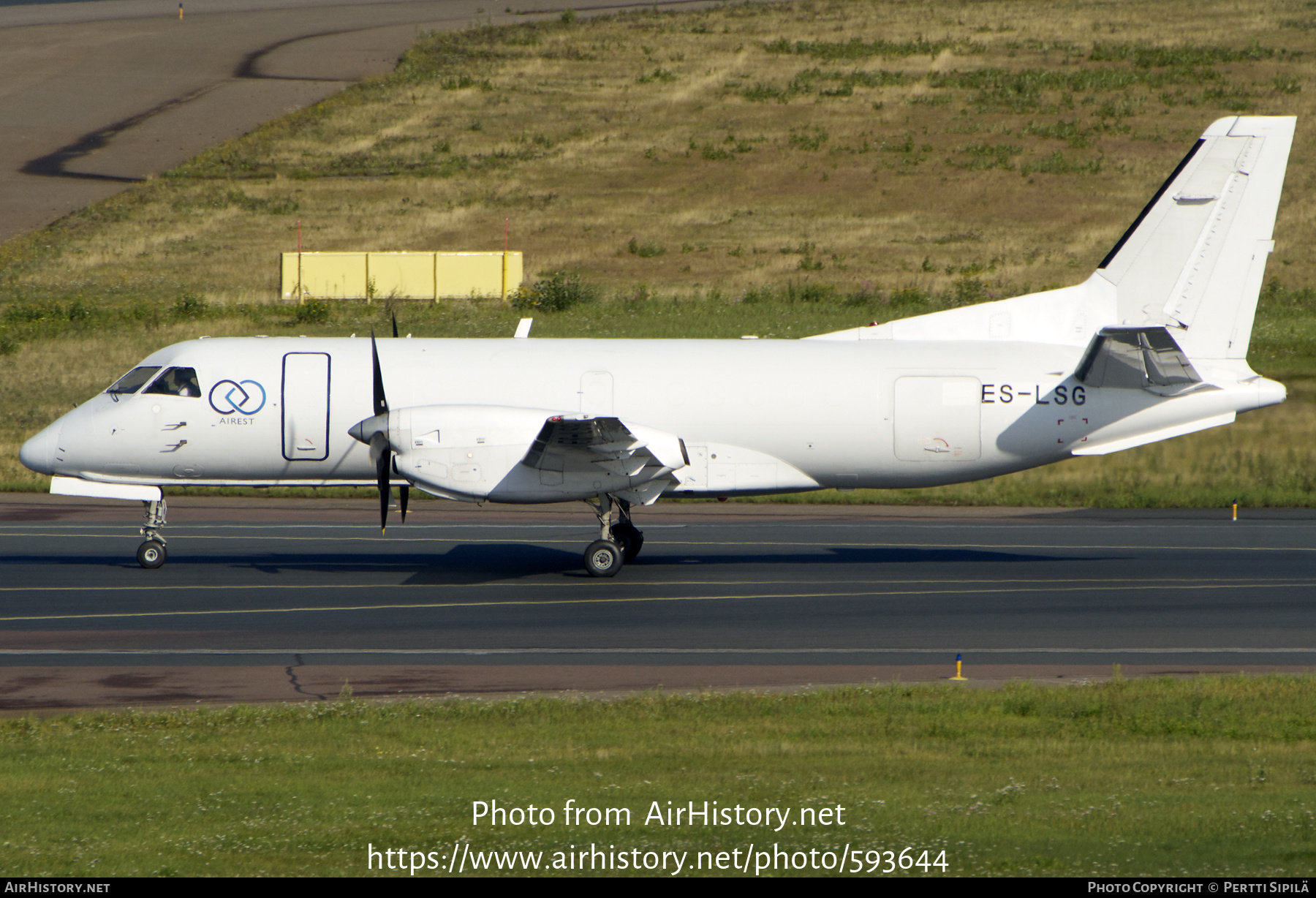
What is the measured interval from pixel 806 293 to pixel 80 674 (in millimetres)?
41177

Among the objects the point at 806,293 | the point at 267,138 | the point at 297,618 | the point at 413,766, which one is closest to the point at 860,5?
the point at 267,138

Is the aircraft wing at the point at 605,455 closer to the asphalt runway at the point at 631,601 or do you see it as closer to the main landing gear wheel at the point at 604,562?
the main landing gear wheel at the point at 604,562

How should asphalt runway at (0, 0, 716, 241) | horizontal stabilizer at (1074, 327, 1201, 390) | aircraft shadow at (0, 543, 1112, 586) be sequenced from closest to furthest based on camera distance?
horizontal stabilizer at (1074, 327, 1201, 390), aircraft shadow at (0, 543, 1112, 586), asphalt runway at (0, 0, 716, 241)

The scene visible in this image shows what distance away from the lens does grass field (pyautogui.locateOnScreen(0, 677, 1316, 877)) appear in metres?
8.63

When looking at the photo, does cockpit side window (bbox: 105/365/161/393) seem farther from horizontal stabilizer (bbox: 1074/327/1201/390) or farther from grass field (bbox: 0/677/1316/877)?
horizontal stabilizer (bbox: 1074/327/1201/390)

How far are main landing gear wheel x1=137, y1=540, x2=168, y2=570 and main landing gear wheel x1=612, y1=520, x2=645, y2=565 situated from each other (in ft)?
Result: 23.7

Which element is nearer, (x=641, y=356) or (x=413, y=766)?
(x=413, y=766)

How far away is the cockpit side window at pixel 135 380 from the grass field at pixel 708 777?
9.50 m

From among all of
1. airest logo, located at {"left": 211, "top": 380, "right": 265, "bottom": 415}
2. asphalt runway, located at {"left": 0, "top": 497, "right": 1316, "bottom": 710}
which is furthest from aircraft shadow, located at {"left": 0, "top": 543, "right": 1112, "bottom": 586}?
airest logo, located at {"left": 211, "top": 380, "right": 265, "bottom": 415}

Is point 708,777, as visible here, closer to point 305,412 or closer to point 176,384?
point 305,412

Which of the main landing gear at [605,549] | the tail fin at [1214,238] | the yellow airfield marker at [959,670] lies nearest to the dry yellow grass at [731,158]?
the tail fin at [1214,238]

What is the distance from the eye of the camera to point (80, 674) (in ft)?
49.0

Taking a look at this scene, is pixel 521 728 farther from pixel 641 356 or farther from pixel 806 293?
pixel 806 293

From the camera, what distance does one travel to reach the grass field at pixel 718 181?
165ft
